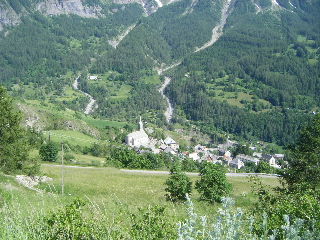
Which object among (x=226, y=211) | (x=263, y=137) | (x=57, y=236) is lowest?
(x=263, y=137)

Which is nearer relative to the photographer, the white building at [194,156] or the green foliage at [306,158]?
the green foliage at [306,158]

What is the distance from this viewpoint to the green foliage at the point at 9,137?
101 feet

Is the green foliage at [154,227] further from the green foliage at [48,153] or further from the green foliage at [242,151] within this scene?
the green foliage at [242,151]

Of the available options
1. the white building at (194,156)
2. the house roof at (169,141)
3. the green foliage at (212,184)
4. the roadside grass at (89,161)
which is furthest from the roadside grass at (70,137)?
the green foliage at (212,184)

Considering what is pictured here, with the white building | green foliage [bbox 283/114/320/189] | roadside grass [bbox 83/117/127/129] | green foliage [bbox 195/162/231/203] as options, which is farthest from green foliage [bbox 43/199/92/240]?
roadside grass [bbox 83/117/127/129]

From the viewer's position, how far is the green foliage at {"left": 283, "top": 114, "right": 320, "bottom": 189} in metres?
26.1

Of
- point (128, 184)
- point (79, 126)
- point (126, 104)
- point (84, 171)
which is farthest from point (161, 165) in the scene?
point (126, 104)

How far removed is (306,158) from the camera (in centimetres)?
2695

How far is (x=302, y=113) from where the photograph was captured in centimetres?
18412

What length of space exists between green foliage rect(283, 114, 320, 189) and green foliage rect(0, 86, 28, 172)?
71.7ft

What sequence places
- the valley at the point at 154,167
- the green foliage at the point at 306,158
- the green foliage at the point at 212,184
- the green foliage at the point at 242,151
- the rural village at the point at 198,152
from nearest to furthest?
the valley at the point at 154,167, the green foliage at the point at 306,158, the green foliage at the point at 212,184, the rural village at the point at 198,152, the green foliage at the point at 242,151

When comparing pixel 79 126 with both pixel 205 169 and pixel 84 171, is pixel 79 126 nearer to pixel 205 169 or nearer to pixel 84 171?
pixel 84 171

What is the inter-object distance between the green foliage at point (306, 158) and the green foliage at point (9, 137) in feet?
71.7

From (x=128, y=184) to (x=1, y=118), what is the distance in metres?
16.9
